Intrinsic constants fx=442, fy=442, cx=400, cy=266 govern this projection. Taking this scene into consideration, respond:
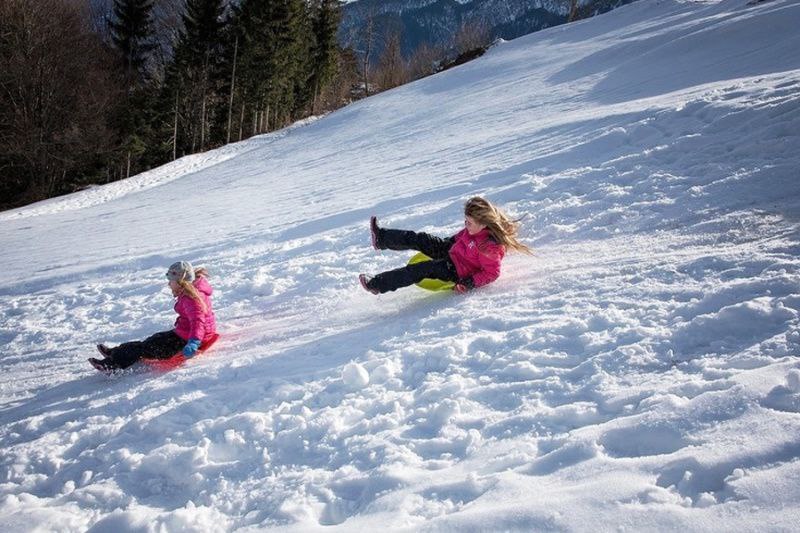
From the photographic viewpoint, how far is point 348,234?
6617mm

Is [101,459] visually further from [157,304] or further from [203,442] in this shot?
[157,304]

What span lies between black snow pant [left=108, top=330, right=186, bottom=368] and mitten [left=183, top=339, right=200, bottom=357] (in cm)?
24

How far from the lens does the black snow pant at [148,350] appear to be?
3.85 metres

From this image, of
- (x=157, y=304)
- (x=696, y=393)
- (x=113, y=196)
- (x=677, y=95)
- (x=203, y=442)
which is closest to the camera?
(x=696, y=393)

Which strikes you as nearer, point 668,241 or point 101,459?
point 101,459

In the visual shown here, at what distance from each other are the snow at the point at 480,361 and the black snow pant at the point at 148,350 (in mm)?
157

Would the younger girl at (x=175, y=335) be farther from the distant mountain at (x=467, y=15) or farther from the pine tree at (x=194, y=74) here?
the distant mountain at (x=467, y=15)

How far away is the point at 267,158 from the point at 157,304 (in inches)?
505

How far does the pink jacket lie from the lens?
4000 millimetres

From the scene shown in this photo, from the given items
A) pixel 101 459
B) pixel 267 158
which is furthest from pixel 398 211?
pixel 267 158

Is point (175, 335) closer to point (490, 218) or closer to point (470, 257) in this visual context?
point (470, 257)

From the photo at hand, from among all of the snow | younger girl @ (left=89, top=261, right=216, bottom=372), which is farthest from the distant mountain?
younger girl @ (left=89, top=261, right=216, bottom=372)

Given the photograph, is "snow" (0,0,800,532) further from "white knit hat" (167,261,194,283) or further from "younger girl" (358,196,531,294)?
"white knit hat" (167,261,194,283)

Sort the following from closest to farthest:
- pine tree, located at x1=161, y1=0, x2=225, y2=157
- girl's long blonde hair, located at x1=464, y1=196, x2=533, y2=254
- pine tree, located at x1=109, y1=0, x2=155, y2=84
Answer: girl's long blonde hair, located at x1=464, y1=196, x2=533, y2=254
pine tree, located at x1=161, y1=0, x2=225, y2=157
pine tree, located at x1=109, y1=0, x2=155, y2=84
